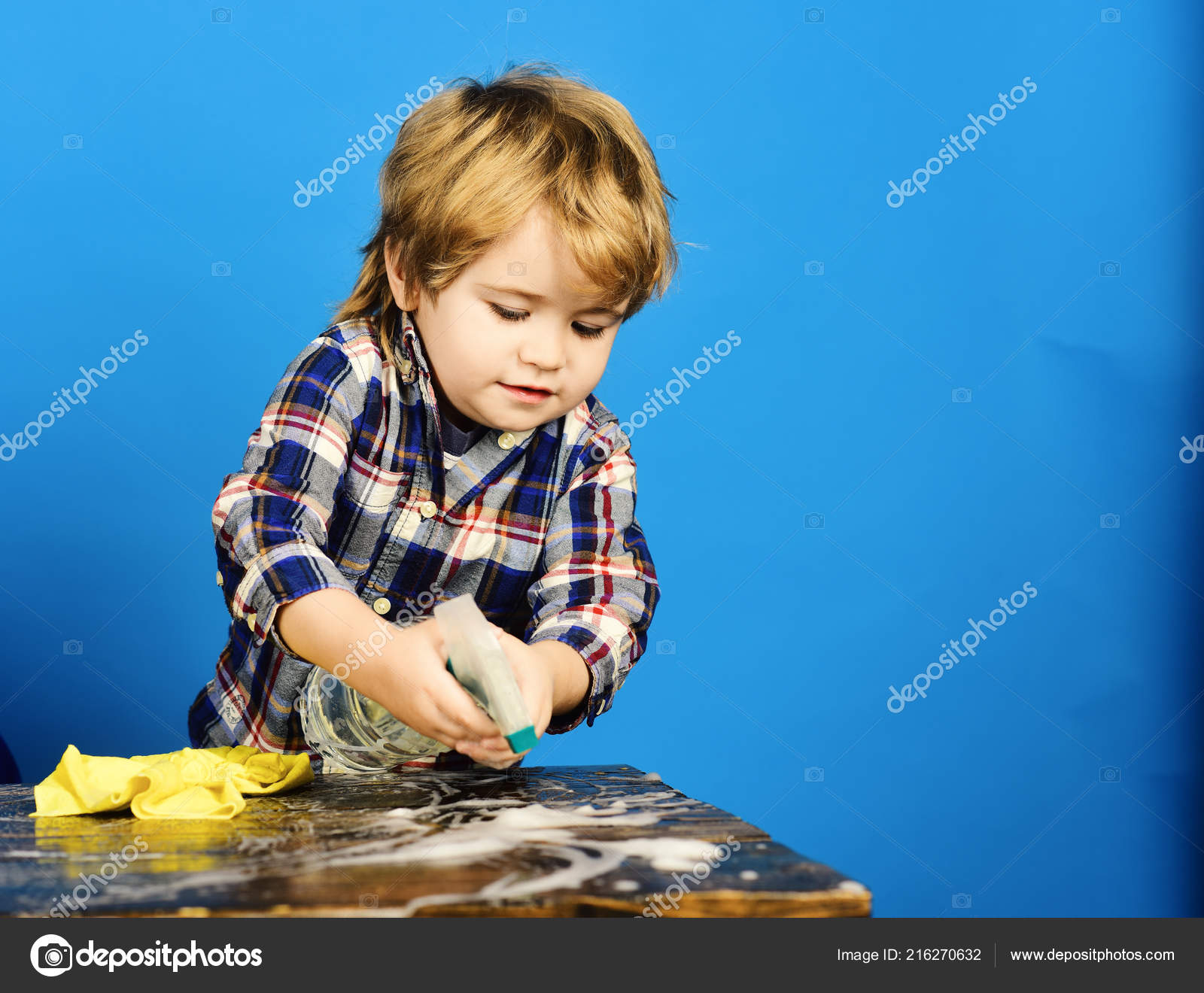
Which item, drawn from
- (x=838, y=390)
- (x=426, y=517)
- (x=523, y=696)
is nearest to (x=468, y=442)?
(x=426, y=517)

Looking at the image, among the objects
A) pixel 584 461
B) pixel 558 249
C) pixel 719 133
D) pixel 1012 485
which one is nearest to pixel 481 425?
pixel 584 461

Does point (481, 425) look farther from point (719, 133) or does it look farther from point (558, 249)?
point (719, 133)

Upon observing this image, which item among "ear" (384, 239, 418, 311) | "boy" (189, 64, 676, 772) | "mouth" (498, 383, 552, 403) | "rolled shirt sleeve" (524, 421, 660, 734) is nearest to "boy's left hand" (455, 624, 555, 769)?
"boy" (189, 64, 676, 772)

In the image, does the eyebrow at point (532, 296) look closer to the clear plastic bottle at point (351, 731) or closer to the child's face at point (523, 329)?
the child's face at point (523, 329)

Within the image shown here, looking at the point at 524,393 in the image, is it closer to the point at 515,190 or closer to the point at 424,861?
the point at 515,190

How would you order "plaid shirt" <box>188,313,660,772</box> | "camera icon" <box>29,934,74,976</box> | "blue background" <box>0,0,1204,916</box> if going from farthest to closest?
"blue background" <box>0,0,1204,916</box>
"plaid shirt" <box>188,313,660,772</box>
"camera icon" <box>29,934,74,976</box>

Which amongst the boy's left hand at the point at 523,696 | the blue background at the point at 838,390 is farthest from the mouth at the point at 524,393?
the blue background at the point at 838,390

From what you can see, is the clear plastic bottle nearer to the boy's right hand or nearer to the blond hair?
the boy's right hand

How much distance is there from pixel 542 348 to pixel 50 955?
1.69ft

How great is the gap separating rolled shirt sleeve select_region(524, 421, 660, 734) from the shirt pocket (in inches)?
5.6

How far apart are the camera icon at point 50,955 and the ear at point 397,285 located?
0.59m

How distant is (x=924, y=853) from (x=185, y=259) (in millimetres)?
1340

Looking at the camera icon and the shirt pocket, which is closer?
the camera icon

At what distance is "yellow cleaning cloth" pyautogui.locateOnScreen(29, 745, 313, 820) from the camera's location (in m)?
0.71
